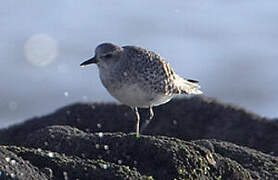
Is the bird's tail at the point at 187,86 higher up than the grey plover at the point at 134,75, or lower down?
lower down

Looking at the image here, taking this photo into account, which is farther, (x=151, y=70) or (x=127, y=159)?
(x=151, y=70)

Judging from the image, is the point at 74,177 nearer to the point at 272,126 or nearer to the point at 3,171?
the point at 3,171

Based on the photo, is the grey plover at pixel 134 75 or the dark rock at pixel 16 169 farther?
the grey plover at pixel 134 75

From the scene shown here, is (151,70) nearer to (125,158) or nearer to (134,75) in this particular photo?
(134,75)

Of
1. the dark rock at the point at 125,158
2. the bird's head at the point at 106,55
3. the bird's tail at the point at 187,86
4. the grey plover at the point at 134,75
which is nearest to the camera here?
the dark rock at the point at 125,158

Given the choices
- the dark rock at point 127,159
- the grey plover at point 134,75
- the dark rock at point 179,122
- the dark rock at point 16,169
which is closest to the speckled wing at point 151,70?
the grey plover at point 134,75

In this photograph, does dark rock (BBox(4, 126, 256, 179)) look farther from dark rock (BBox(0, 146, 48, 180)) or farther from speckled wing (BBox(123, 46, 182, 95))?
speckled wing (BBox(123, 46, 182, 95))

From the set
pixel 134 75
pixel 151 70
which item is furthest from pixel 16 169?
pixel 151 70

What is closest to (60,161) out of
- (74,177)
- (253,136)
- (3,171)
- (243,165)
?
(74,177)

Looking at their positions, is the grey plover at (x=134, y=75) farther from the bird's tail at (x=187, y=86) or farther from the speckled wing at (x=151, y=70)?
the bird's tail at (x=187, y=86)

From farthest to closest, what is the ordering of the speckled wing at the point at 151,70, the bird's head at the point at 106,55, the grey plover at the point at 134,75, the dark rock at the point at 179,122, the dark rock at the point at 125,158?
the dark rock at the point at 179,122 → the bird's head at the point at 106,55 → the speckled wing at the point at 151,70 → the grey plover at the point at 134,75 → the dark rock at the point at 125,158
